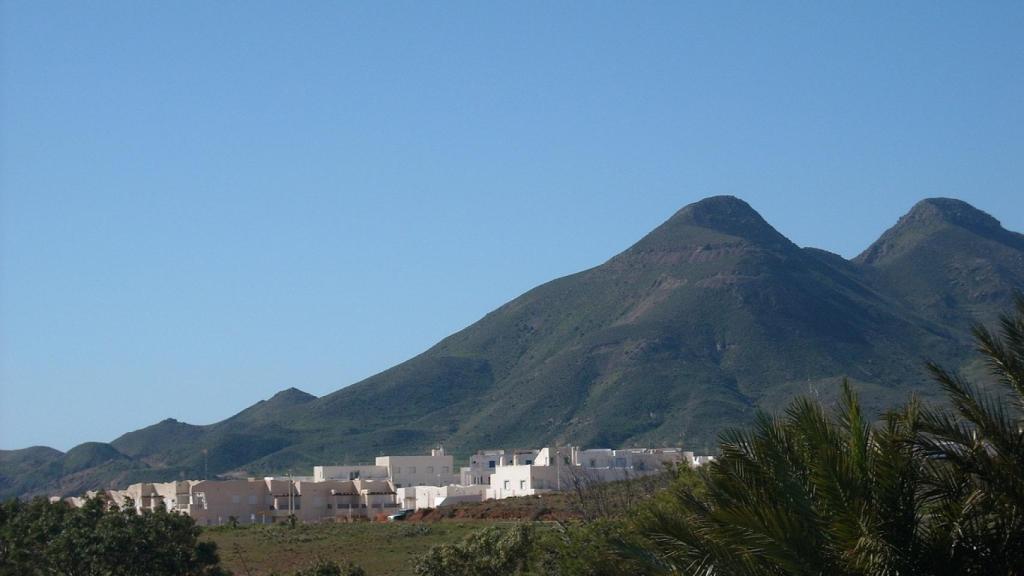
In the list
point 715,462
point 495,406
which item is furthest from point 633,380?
point 715,462

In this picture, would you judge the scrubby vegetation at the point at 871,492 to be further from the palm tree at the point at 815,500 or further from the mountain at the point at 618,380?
the mountain at the point at 618,380

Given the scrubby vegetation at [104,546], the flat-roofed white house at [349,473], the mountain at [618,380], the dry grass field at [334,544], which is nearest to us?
the scrubby vegetation at [104,546]

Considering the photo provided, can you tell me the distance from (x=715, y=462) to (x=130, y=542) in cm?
3219

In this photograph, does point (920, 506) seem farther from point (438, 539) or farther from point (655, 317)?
point (655, 317)

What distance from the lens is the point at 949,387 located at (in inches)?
537

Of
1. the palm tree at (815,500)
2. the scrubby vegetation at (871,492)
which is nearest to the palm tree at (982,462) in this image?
the scrubby vegetation at (871,492)

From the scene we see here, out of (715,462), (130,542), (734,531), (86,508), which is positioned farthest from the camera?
(86,508)

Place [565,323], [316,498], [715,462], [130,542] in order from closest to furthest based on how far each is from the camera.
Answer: [715,462], [130,542], [316,498], [565,323]

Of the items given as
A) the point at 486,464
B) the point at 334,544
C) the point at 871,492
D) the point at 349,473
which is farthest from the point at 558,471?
the point at 871,492

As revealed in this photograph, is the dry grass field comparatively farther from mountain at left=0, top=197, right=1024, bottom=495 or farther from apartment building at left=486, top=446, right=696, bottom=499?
mountain at left=0, top=197, right=1024, bottom=495

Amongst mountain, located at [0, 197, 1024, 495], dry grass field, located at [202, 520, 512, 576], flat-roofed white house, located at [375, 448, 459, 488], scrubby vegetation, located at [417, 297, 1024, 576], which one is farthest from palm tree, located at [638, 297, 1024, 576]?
mountain, located at [0, 197, 1024, 495]

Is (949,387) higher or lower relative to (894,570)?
higher

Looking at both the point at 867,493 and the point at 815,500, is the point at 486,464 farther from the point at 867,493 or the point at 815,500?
the point at 867,493

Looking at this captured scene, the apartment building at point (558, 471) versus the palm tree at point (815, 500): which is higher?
the apartment building at point (558, 471)
